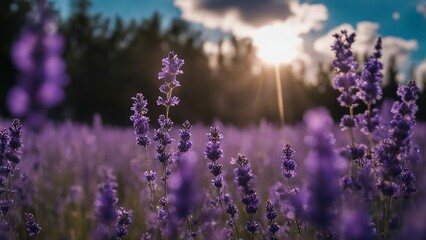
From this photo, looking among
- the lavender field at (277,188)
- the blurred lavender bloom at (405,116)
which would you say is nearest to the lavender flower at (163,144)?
the lavender field at (277,188)

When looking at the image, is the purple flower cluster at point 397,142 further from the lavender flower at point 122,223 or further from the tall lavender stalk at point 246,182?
the lavender flower at point 122,223

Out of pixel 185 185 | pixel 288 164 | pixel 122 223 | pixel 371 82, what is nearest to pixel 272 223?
pixel 288 164

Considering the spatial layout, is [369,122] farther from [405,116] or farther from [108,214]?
[108,214]

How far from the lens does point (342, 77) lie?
2.47 metres

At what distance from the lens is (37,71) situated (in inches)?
57.1

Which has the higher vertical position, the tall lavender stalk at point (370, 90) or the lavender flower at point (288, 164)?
the tall lavender stalk at point (370, 90)

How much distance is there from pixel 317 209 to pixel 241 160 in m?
1.11

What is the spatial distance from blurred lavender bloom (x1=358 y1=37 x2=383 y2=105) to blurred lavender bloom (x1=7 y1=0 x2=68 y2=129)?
1.55 m

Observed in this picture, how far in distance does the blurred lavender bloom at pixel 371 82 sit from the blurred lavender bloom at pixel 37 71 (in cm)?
155

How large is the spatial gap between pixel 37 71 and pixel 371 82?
1.67 m

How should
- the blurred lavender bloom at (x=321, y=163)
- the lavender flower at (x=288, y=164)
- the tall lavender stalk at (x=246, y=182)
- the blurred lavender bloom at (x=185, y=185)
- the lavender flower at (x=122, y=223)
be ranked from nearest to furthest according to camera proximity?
the blurred lavender bloom at (x=321, y=163) < the blurred lavender bloom at (x=185, y=185) < the tall lavender stalk at (x=246, y=182) < the lavender flower at (x=122, y=223) < the lavender flower at (x=288, y=164)

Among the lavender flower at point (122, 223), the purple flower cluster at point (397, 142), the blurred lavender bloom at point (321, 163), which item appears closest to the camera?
the blurred lavender bloom at point (321, 163)

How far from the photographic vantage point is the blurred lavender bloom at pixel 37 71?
4.69ft

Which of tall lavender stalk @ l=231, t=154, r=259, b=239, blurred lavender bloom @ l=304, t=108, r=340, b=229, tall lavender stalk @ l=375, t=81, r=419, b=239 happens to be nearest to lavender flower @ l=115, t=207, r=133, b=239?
tall lavender stalk @ l=231, t=154, r=259, b=239
